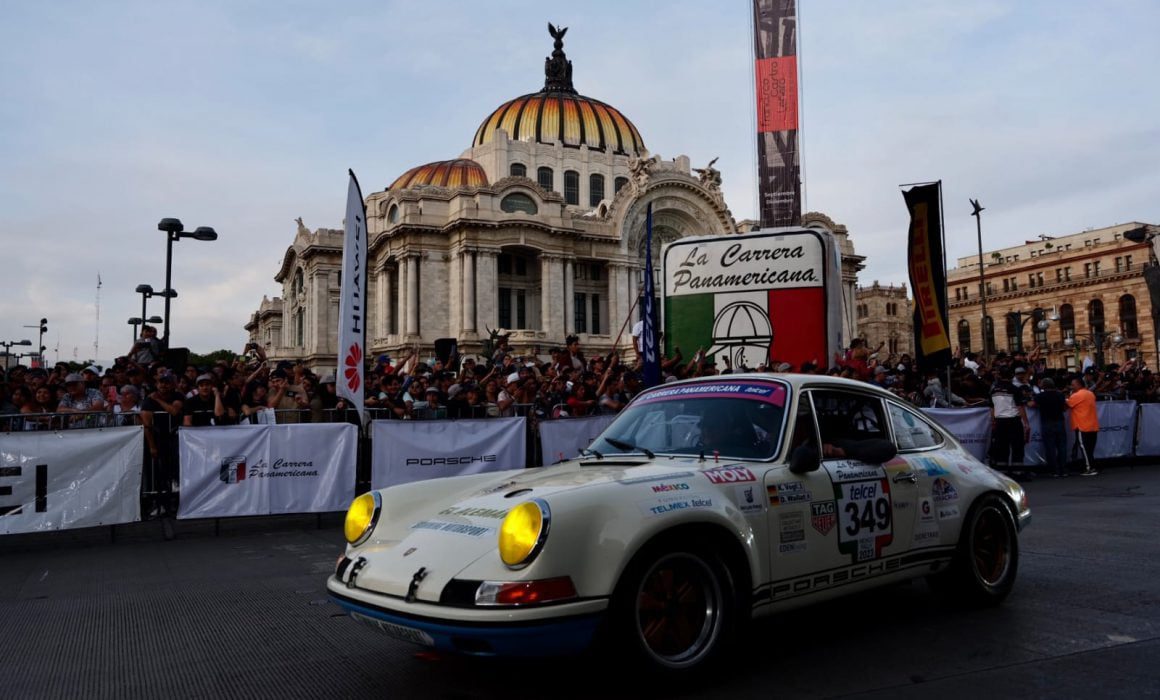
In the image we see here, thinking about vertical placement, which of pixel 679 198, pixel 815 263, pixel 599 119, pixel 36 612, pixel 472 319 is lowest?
pixel 36 612

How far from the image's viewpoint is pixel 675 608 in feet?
12.8

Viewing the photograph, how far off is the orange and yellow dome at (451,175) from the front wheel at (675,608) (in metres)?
55.4

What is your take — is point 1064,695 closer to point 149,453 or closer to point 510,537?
point 510,537

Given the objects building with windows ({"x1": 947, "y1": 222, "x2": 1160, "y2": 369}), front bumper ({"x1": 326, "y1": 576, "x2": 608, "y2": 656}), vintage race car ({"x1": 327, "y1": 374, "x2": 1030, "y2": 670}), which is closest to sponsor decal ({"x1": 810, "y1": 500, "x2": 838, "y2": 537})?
vintage race car ({"x1": 327, "y1": 374, "x2": 1030, "y2": 670})

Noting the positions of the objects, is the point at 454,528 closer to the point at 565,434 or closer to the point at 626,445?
the point at 626,445

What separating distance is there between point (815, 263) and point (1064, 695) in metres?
10.4

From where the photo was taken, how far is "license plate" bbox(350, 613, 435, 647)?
356 centimetres

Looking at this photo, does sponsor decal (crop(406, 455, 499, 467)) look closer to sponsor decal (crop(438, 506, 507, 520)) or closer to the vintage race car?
the vintage race car

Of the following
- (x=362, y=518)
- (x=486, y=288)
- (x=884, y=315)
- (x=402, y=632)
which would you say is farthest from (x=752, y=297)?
(x=884, y=315)

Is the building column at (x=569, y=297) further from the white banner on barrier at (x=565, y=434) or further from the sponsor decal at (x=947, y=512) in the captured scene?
the sponsor decal at (x=947, y=512)

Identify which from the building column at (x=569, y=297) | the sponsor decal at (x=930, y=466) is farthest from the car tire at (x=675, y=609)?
the building column at (x=569, y=297)

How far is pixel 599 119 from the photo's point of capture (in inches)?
2862

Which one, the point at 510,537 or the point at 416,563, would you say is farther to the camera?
the point at 416,563

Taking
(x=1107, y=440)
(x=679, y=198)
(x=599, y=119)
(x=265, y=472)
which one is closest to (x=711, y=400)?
(x=265, y=472)
